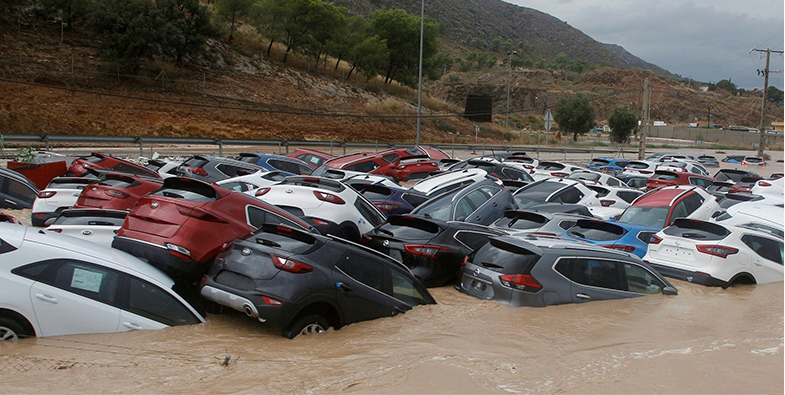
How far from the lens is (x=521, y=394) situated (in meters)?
5.26

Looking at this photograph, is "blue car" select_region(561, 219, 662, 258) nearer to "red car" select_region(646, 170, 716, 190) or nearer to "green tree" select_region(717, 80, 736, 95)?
"red car" select_region(646, 170, 716, 190)

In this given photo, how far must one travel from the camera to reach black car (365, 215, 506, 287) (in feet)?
29.7

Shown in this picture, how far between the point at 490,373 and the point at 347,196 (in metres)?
5.55

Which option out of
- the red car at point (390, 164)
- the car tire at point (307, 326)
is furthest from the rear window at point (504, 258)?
the red car at point (390, 164)

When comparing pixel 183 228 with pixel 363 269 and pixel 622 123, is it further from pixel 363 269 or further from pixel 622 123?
pixel 622 123

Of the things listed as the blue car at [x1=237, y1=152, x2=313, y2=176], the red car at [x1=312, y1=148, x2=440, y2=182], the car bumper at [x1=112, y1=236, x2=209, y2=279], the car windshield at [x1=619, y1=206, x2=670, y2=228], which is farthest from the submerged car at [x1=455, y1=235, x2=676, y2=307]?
the red car at [x1=312, y1=148, x2=440, y2=182]

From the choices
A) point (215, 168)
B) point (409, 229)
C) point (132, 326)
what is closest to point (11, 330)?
point (132, 326)

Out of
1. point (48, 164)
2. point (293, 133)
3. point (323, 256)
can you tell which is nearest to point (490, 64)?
point (293, 133)

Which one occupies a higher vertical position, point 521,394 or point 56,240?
point 56,240

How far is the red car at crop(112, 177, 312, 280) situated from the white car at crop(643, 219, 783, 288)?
23.5ft

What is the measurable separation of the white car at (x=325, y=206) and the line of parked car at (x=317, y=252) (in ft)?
0.09

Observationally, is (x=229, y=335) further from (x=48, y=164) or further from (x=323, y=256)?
(x=48, y=164)

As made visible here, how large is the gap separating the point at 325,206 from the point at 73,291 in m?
5.04

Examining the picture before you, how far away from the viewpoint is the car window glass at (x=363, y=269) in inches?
264
